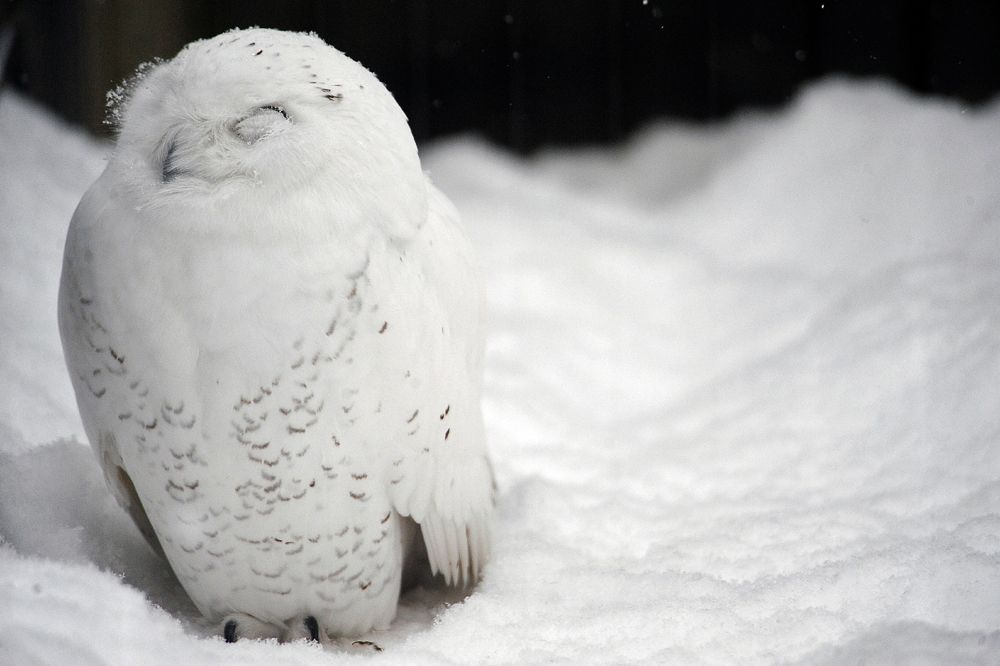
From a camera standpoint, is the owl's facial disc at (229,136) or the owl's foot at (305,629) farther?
the owl's foot at (305,629)

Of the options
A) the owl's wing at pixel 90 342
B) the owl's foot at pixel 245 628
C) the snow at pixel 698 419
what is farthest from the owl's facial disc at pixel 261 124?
the owl's foot at pixel 245 628

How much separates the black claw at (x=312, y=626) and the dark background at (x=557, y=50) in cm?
68

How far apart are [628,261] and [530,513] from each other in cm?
109

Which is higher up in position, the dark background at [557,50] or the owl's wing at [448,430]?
the dark background at [557,50]

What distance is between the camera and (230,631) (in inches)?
44.8

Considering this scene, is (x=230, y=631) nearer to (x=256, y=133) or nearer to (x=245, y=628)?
(x=245, y=628)

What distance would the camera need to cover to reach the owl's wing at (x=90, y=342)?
1.03 m

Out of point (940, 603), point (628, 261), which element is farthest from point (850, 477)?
point (628, 261)

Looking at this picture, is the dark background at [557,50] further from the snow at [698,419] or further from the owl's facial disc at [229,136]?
the owl's facial disc at [229,136]

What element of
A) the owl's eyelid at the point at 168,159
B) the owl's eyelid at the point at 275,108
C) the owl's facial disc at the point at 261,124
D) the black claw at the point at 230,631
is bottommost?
the black claw at the point at 230,631

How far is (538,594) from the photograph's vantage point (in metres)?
1.29

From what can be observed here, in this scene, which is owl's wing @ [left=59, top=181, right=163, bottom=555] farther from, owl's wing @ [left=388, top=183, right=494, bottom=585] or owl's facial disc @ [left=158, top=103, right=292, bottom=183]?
owl's wing @ [left=388, top=183, right=494, bottom=585]

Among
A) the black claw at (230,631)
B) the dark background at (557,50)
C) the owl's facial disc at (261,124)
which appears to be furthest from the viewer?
the dark background at (557,50)

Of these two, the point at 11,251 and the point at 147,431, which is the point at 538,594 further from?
the point at 11,251
